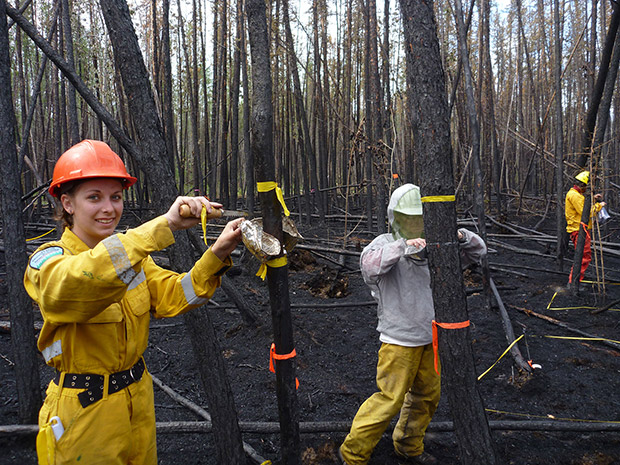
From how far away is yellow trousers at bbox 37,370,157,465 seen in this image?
1.29 metres

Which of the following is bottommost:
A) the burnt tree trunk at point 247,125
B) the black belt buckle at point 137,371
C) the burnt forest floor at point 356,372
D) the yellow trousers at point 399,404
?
the burnt forest floor at point 356,372

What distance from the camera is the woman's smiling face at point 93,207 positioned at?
4.55ft

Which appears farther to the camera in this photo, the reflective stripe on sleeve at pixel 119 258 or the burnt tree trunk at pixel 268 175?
the burnt tree trunk at pixel 268 175

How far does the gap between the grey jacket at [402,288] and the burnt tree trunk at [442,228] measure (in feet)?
1.65

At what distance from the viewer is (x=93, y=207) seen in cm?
139


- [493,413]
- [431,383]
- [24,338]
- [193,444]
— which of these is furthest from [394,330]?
[24,338]

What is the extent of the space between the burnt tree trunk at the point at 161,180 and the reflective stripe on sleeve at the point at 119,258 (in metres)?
0.93

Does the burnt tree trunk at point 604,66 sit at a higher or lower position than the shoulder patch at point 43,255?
higher

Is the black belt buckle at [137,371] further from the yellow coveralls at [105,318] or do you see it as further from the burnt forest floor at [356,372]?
the burnt forest floor at [356,372]

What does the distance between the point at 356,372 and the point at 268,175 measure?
2.44 meters

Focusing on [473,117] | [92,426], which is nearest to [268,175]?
[92,426]

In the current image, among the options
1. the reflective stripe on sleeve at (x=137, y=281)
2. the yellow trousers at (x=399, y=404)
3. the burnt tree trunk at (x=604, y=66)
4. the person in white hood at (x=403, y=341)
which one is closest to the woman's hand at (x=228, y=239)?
the reflective stripe on sleeve at (x=137, y=281)

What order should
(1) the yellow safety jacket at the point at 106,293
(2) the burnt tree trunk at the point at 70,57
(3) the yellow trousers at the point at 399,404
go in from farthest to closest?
(2) the burnt tree trunk at the point at 70,57 → (3) the yellow trousers at the point at 399,404 → (1) the yellow safety jacket at the point at 106,293

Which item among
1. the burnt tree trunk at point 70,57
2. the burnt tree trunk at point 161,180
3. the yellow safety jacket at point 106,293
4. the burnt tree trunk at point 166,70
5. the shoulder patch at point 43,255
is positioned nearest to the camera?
the yellow safety jacket at point 106,293
